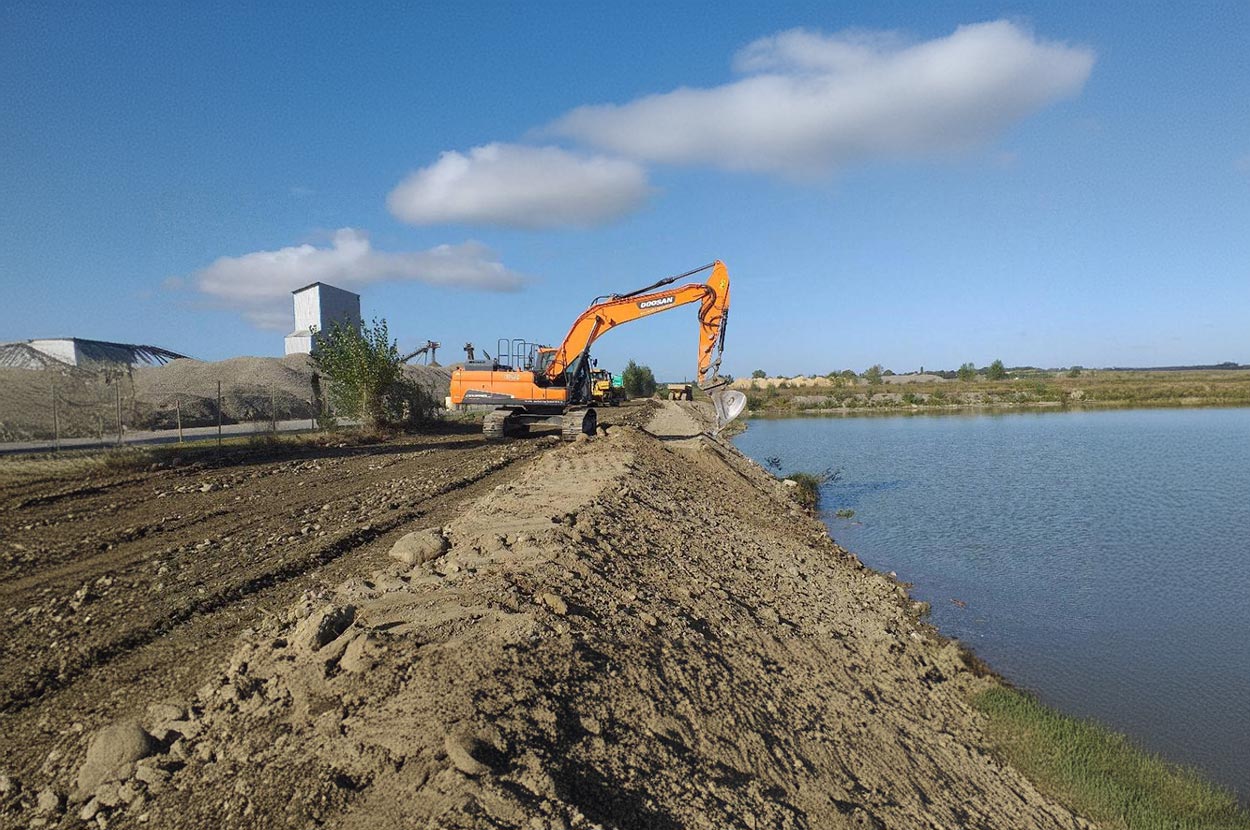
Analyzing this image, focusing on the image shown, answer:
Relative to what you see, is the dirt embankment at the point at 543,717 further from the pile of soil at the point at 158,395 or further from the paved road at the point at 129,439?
the pile of soil at the point at 158,395

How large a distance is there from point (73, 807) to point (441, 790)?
82.2 inches

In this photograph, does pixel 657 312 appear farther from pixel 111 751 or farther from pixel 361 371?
pixel 111 751

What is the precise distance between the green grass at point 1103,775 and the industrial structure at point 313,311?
45.6 m

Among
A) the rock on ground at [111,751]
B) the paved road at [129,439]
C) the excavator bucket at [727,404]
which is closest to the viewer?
the rock on ground at [111,751]

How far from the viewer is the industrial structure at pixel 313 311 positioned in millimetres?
47062

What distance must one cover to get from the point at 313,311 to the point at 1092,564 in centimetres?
4558

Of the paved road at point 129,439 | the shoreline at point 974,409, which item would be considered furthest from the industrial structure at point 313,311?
the shoreline at point 974,409

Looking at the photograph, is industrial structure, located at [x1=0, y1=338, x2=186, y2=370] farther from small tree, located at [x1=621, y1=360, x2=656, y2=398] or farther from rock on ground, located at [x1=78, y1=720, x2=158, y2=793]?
small tree, located at [x1=621, y1=360, x2=656, y2=398]

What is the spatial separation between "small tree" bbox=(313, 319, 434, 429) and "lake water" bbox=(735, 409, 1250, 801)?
1490cm

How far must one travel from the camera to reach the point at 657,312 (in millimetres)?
19969

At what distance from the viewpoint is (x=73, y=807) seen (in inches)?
149

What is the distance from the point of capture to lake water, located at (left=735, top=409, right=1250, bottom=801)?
8680mm

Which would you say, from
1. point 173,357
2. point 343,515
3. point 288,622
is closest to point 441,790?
point 288,622

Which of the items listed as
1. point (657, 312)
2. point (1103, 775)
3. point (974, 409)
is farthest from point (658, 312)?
point (974, 409)
